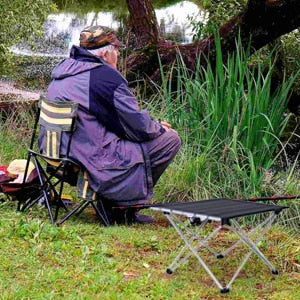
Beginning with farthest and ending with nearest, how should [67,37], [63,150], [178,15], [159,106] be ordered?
1. [178,15]
2. [67,37]
3. [159,106]
4. [63,150]

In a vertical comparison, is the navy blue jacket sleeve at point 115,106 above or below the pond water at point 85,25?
above

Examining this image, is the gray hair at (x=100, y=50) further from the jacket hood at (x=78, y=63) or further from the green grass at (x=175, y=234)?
the green grass at (x=175, y=234)

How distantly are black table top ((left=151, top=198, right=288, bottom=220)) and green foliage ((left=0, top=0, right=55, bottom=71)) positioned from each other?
5.41m

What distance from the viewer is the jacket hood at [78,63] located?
5.09 m

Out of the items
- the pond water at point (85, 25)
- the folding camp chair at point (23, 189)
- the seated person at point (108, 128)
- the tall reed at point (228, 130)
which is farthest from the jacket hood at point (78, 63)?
the pond water at point (85, 25)

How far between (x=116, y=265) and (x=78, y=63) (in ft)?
5.35

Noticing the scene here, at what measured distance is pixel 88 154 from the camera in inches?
196

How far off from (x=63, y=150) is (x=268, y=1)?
4.90 m

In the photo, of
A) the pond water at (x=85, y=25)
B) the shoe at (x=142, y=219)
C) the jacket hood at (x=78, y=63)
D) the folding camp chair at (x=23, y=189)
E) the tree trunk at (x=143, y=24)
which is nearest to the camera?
the jacket hood at (x=78, y=63)

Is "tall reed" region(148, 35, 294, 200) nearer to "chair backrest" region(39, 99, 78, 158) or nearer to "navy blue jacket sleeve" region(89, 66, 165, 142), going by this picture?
"navy blue jacket sleeve" region(89, 66, 165, 142)

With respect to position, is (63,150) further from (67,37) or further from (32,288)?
(67,37)

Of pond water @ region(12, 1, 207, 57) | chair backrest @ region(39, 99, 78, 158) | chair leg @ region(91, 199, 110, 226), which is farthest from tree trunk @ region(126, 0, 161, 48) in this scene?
pond water @ region(12, 1, 207, 57)

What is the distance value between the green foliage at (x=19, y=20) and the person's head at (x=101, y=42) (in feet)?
12.6

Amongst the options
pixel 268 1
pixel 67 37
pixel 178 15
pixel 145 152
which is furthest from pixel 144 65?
pixel 178 15
